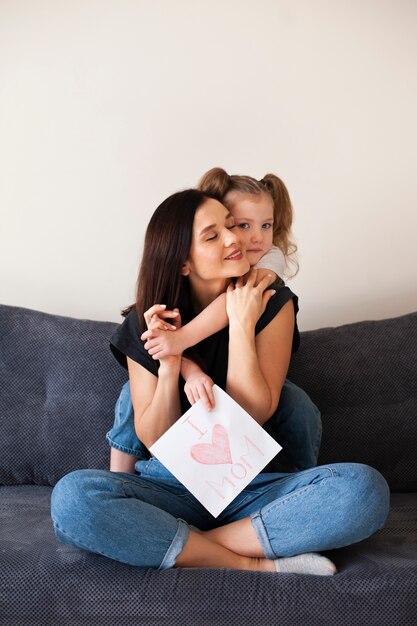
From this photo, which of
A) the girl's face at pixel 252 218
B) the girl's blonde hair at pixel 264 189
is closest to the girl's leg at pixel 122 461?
the girl's face at pixel 252 218

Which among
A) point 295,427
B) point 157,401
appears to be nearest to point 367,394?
point 295,427

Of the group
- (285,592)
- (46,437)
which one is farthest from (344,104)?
(285,592)

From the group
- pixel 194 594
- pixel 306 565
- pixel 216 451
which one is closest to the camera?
pixel 194 594

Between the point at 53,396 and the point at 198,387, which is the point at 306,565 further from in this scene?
the point at 53,396

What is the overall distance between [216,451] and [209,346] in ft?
1.02

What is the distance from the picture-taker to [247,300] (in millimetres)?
1844

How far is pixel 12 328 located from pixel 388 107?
1.38m

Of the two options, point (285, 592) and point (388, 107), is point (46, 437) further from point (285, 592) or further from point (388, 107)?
point (388, 107)

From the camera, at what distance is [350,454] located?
2.17 metres

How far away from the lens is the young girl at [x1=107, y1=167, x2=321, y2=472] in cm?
179

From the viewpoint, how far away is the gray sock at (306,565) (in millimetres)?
1563

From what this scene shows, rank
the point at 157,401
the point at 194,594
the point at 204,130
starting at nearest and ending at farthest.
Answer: the point at 194,594 → the point at 157,401 → the point at 204,130

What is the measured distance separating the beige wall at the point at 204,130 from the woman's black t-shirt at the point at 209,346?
745 mm

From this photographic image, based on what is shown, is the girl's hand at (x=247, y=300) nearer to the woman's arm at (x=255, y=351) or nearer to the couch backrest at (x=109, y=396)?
the woman's arm at (x=255, y=351)
